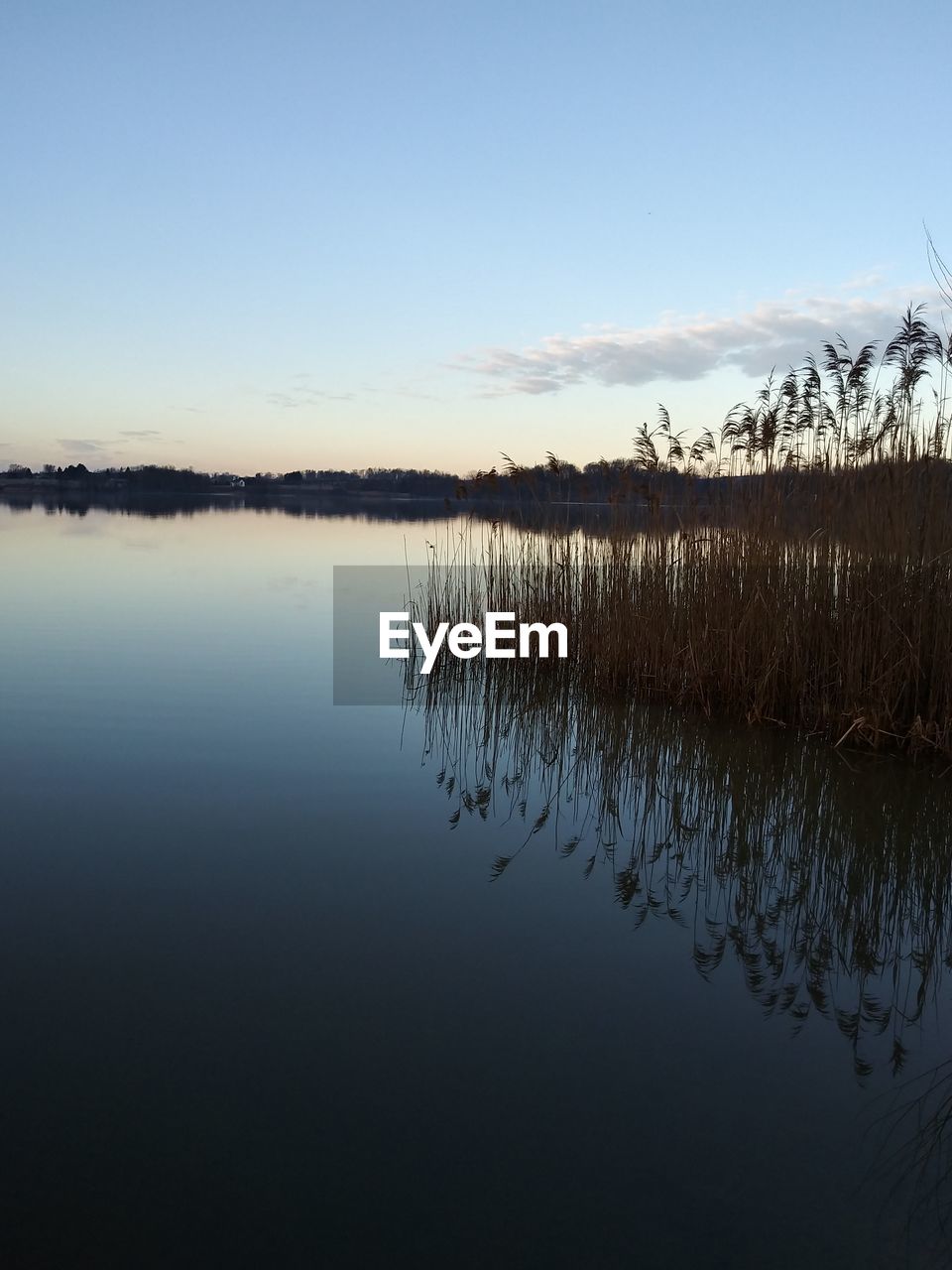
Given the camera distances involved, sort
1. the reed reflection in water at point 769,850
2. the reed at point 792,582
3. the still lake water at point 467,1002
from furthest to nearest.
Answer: the reed at point 792,582, the reed reflection in water at point 769,850, the still lake water at point 467,1002

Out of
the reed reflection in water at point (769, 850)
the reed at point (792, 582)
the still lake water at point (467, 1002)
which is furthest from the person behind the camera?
the reed at point (792, 582)

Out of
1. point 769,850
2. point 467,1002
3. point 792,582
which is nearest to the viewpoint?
point 467,1002

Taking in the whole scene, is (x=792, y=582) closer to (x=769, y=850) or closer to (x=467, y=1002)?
(x=769, y=850)

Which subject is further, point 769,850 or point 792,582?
point 792,582

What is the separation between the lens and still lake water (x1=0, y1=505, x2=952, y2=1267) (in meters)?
1.50

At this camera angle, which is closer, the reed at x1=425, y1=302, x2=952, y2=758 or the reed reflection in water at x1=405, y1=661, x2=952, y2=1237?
the reed reflection in water at x1=405, y1=661, x2=952, y2=1237

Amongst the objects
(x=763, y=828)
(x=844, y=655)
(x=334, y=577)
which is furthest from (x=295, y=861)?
(x=334, y=577)

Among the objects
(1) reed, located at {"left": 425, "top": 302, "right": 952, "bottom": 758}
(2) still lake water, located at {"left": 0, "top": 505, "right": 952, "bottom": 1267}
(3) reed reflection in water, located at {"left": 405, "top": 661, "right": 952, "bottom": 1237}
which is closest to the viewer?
(2) still lake water, located at {"left": 0, "top": 505, "right": 952, "bottom": 1267}

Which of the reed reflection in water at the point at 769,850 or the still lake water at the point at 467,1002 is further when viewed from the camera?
the reed reflection in water at the point at 769,850

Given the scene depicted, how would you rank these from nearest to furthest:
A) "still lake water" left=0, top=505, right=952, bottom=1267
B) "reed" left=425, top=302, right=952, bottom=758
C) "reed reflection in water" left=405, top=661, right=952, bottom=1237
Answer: "still lake water" left=0, top=505, right=952, bottom=1267 < "reed reflection in water" left=405, top=661, right=952, bottom=1237 < "reed" left=425, top=302, right=952, bottom=758

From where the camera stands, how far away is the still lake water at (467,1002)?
1.50 meters

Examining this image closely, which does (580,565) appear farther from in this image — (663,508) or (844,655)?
(844,655)

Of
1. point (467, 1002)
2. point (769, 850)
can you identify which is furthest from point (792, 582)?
point (467, 1002)

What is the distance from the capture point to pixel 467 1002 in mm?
2164
